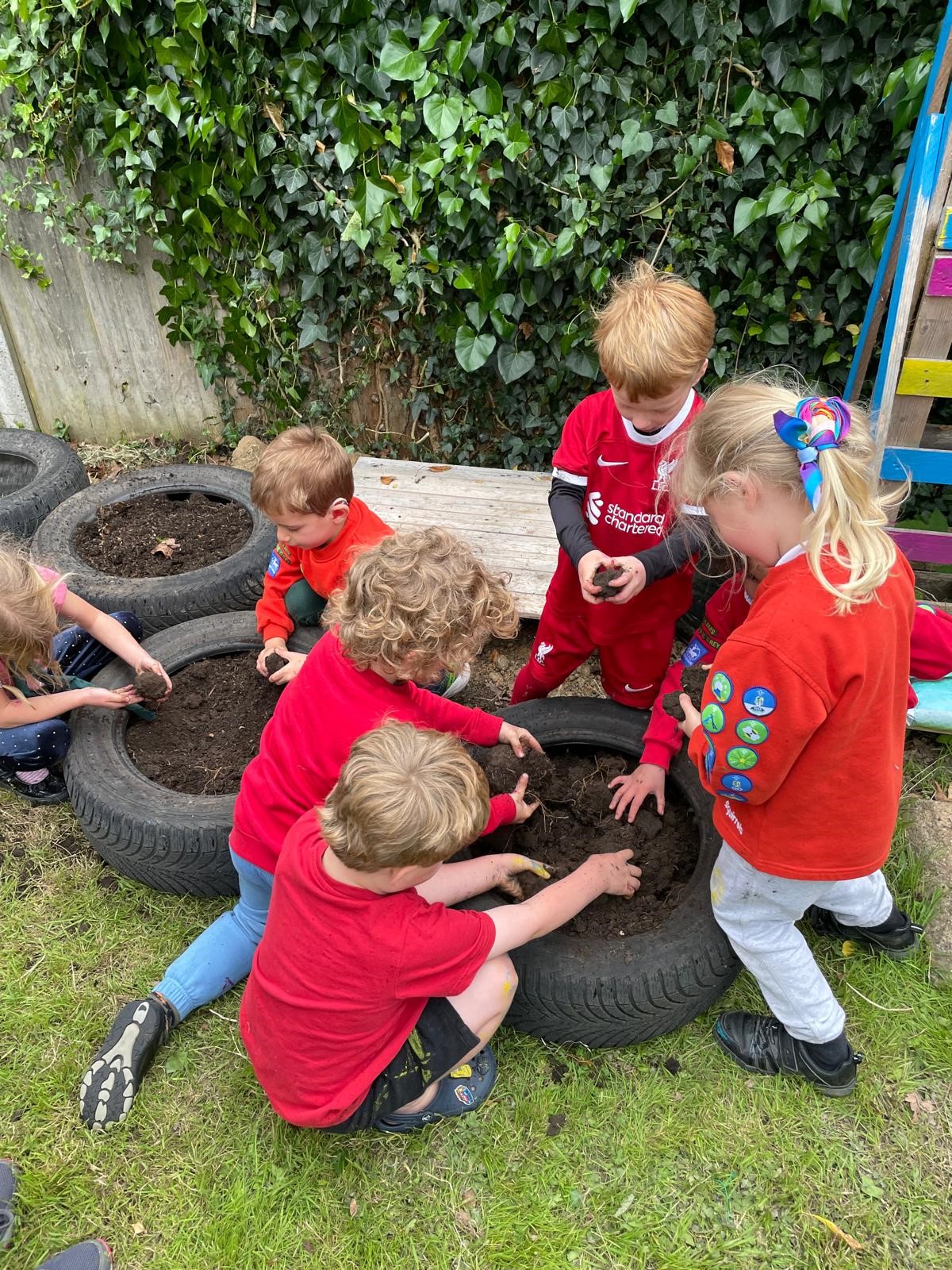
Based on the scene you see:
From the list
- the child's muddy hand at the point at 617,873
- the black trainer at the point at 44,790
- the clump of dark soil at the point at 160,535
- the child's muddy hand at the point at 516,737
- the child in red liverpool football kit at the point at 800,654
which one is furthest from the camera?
the clump of dark soil at the point at 160,535

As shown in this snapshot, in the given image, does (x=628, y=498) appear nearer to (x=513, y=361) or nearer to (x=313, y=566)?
(x=313, y=566)

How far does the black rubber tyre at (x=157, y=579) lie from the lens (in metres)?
3.74

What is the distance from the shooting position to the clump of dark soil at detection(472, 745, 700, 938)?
102 inches

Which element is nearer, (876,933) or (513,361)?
(876,933)

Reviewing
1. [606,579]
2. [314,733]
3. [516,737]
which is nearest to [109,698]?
[314,733]

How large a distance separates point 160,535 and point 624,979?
120 inches

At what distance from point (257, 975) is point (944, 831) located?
229cm

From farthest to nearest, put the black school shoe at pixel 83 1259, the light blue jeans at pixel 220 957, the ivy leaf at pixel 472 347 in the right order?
the ivy leaf at pixel 472 347 → the light blue jeans at pixel 220 957 → the black school shoe at pixel 83 1259

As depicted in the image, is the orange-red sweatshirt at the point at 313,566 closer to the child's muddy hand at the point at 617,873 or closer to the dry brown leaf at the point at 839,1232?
the child's muddy hand at the point at 617,873

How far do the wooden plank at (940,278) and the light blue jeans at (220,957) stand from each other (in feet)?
9.61

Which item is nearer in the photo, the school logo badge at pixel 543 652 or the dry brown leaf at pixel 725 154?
the school logo badge at pixel 543 652

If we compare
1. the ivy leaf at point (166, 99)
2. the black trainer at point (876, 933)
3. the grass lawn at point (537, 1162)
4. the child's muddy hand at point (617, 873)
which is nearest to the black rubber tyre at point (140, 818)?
the grass lawn at point (537, 1162)

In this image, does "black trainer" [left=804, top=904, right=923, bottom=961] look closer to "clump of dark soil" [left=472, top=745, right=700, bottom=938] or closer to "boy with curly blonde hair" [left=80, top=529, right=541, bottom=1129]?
"clump of dark soil" [left=472, top=745, right=700, bottom=938]

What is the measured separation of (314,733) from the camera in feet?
7.57
